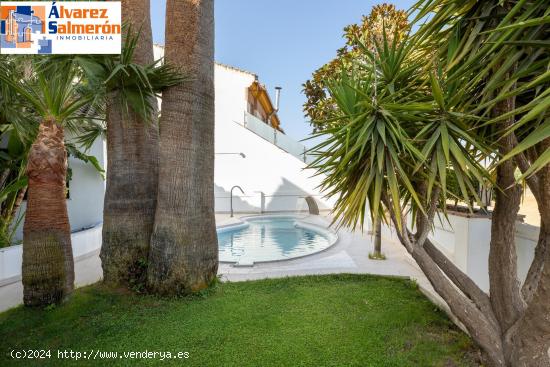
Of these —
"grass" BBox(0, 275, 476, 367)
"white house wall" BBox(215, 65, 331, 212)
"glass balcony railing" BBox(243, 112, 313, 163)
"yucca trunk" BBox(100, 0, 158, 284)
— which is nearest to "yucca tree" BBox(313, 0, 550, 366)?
"grass" BBox(0, 275, 476, 367)

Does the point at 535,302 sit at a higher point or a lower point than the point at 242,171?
lower

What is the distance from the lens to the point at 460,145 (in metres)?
3.02

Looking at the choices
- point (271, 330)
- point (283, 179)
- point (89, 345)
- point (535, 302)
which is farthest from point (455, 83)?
point (283, 179)

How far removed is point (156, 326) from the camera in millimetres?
4391

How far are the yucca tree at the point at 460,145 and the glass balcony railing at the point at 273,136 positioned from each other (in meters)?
17.1

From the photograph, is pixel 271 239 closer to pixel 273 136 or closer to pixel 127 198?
pixel 127 198

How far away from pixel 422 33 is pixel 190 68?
3925 millimetres

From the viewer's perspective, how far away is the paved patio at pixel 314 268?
6.10 metres

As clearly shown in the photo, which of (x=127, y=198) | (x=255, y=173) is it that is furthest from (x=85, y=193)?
(x=255, y=173)

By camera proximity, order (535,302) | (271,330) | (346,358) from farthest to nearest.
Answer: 1. (271,330)
2. (346,358)
3. (535,302)

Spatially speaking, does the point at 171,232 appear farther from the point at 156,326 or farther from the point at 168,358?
the point at 168,358

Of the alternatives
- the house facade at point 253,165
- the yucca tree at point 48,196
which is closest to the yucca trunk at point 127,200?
the yucca tree at point 48,196

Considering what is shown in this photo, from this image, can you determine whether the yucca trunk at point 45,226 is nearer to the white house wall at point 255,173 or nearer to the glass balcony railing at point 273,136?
the white house wall at point 255,173

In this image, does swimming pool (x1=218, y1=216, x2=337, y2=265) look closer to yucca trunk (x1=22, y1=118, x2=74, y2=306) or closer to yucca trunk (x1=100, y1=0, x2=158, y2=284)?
yucca trunk (x1=100, y1=0, x2=158, y2=284)
